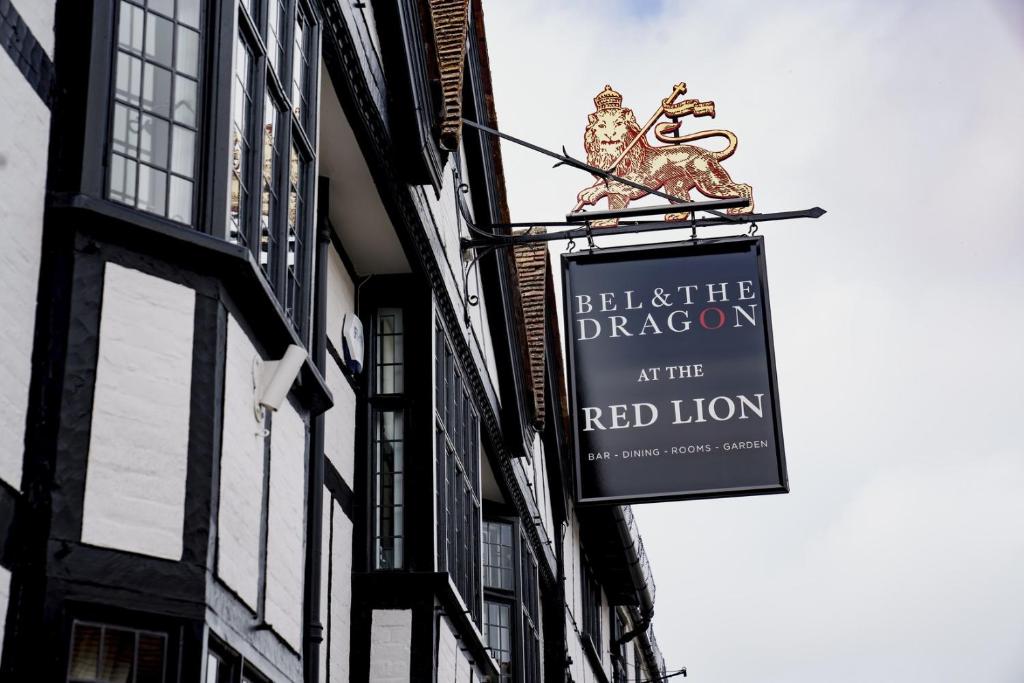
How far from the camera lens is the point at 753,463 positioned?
42.5 feet

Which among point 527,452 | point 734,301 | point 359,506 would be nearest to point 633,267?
point 734,301

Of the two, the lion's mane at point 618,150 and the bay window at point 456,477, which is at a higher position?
the lion's mane at point 618,150

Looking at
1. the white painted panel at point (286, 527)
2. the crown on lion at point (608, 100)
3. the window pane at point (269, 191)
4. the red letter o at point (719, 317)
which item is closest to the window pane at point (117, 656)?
the white painted panel at point (286, 527)

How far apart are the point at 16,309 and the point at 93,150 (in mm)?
868

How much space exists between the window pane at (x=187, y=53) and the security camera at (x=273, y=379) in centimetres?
136

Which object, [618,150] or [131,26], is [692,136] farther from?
[131,26]

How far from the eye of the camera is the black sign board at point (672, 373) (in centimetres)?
1302

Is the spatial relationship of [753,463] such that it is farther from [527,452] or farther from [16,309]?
[16,309]

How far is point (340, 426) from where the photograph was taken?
1174cm

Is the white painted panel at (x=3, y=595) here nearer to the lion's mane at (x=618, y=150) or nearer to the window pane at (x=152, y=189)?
the window pane at (x=152, y=189)

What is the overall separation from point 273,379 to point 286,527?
2.94ft

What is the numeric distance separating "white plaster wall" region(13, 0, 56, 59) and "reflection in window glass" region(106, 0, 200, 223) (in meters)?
0.33

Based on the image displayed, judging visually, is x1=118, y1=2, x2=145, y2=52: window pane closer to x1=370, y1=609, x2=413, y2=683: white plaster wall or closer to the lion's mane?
x1=370, y1=609, x2=413, y2=683: white plaster wall

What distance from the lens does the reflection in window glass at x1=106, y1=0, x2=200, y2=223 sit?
6988 millimetres
